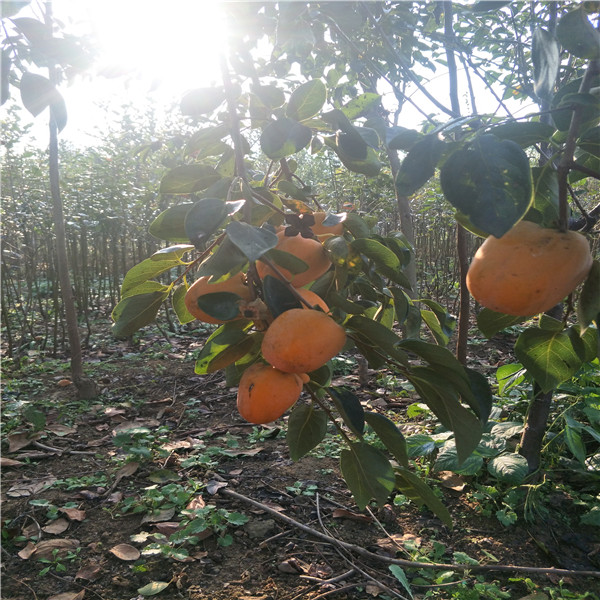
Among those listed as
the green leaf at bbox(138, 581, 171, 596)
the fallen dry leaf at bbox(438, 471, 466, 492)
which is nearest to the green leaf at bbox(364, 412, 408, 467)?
the green leaf at bbox(138, 581, 171, 596)

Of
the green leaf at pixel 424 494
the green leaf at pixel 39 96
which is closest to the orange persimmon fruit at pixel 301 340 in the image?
the green leaf at pixel 424 494

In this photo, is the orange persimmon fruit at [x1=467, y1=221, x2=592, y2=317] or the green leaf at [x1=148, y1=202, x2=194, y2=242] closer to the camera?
the orange persimmon fruit at [x1=467, y1=221, x2=592, y2=317]

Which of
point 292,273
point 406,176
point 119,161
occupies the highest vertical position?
point 119,161

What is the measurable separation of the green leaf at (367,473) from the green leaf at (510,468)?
1061 mm

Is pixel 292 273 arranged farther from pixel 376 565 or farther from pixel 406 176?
pixel 376 565

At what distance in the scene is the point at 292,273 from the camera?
0.65 m

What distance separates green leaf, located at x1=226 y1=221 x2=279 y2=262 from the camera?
50cm

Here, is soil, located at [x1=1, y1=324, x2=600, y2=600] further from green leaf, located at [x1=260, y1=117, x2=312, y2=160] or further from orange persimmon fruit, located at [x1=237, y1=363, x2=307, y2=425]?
green leaf, located at [x1=260, y1=117, x2=312, y2=160]

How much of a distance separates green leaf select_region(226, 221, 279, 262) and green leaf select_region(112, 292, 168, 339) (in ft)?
0.98

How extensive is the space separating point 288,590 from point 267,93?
1.28m

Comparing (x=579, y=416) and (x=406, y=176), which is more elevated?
(x=406, y=176)

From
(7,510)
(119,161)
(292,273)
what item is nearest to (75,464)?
(7,510)

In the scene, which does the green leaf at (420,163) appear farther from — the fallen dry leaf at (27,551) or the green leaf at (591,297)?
the fallen dry leaf at (27,551)

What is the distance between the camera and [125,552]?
1.57 meters
